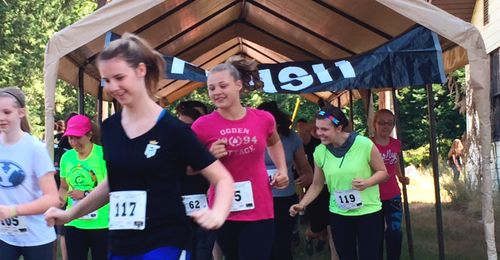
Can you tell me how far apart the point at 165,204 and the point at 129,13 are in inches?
148

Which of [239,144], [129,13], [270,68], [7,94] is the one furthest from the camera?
[270,68]

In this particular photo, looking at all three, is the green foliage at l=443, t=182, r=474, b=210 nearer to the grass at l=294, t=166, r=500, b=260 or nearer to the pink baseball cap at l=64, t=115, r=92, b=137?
the grass at l=294, t=166, r=500, b=260

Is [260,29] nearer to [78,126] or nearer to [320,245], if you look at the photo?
[320,245]

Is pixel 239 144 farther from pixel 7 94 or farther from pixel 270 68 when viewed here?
pixel 270 68

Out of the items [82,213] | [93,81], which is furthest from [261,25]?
[82,213]

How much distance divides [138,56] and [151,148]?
41 centimetres

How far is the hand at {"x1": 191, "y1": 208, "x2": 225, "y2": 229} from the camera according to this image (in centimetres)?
273

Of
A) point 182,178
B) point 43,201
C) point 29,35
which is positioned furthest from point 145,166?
point 29,35

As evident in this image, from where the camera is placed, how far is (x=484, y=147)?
21.4 ft

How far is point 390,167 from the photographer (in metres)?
7.64

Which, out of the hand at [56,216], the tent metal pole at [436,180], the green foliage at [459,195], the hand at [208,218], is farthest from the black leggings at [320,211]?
the green foliage at [459,195]

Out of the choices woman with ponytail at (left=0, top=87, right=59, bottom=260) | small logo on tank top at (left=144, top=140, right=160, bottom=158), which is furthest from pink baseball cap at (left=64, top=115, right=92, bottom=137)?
small logo on tank top at (left=144, top=140, right=160, bottom=158)

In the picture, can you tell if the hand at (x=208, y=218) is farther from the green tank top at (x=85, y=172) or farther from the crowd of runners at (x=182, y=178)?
the green tank top at (x=85, y=172)

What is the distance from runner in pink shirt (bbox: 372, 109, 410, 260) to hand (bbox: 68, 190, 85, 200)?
3108mm
